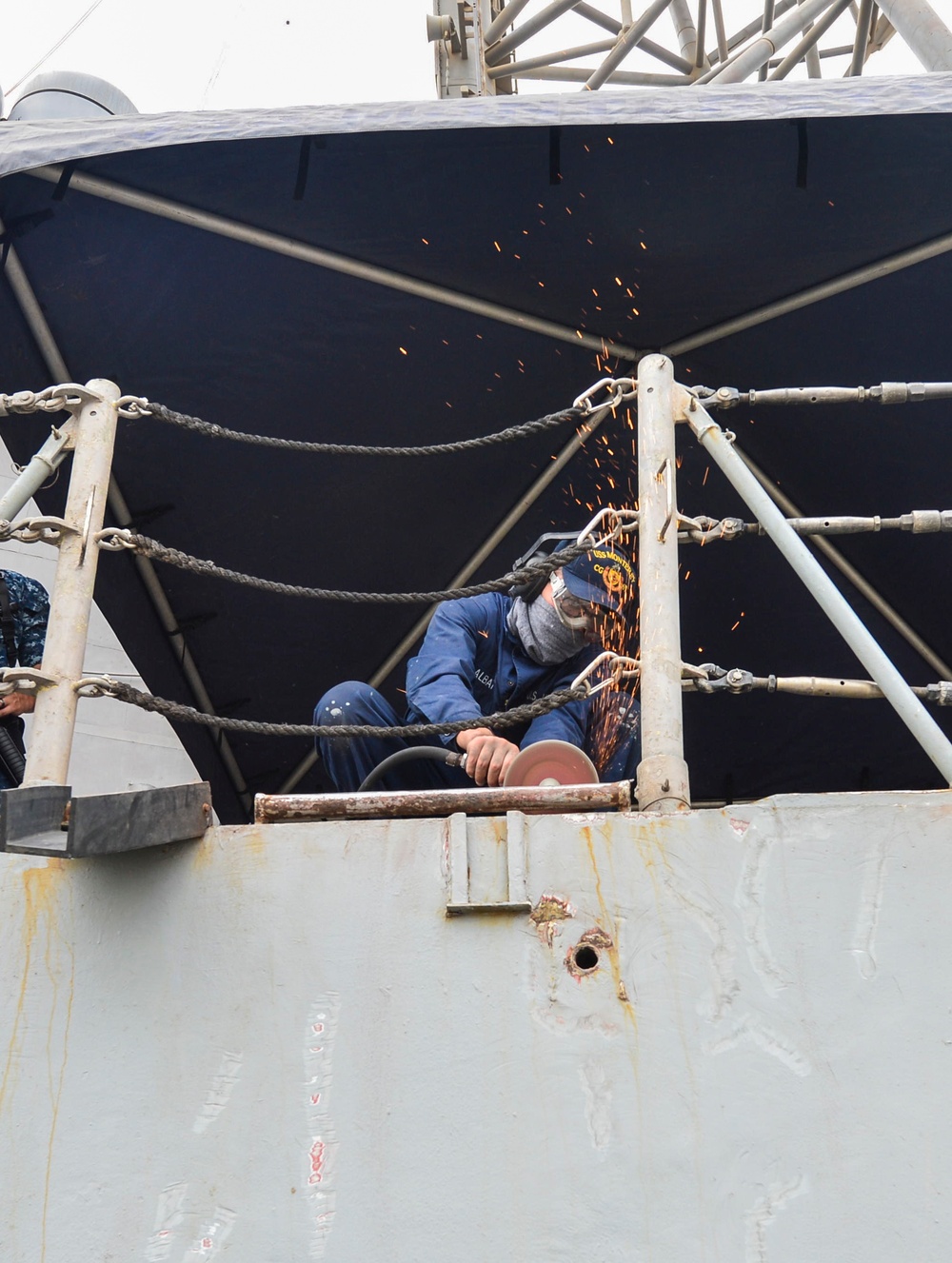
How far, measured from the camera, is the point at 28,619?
158 inches

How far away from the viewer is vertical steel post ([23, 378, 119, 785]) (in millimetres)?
2186

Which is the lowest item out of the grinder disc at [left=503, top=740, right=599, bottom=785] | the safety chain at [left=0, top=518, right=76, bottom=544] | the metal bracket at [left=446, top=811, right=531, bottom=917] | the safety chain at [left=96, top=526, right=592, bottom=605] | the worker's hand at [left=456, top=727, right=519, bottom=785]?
the metal bracket at [left=446, top=811, right=531, bottom=917]

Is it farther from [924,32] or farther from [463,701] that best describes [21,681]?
[924,32]

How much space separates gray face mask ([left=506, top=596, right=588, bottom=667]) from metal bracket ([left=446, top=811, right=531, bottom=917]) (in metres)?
1.88

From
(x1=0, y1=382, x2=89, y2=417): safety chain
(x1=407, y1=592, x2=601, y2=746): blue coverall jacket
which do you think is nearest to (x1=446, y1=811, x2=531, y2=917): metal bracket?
(x1=0, y1=382, x2=89, y2=417): safety chain

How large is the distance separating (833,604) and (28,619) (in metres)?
2.85

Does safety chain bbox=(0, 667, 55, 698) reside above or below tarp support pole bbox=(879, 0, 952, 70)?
below

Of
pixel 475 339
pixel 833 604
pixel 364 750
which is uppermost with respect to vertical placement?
pixel 475 339

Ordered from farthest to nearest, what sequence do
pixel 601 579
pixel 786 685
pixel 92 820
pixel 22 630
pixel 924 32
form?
pixel 924 32 → pixel 22 630 → pixel 601 579 → pixel 786 685 → pixel 92 820

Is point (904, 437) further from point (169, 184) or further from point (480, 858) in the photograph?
point (480, 858)

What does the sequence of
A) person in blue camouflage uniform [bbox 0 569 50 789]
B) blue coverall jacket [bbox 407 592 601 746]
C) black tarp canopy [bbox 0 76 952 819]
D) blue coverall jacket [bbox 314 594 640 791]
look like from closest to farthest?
1. black tarp canopy [bbox 0 76 952 819]
2. blue coverall jacket [bbox 314 594 640 791]
3. blue coverall jacket [bbox 407 592 601 746]
4. person in blue camouflage uniform [bbox 0 569 50 789]

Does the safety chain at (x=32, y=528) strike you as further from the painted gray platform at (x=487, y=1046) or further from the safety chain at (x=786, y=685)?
the safety chain at (x=786, y=685)

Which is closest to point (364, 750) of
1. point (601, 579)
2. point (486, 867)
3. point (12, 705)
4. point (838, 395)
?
point (601, 579)

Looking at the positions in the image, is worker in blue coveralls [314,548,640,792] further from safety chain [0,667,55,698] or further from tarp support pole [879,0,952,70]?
tarp support pole [879,0,952,70]
